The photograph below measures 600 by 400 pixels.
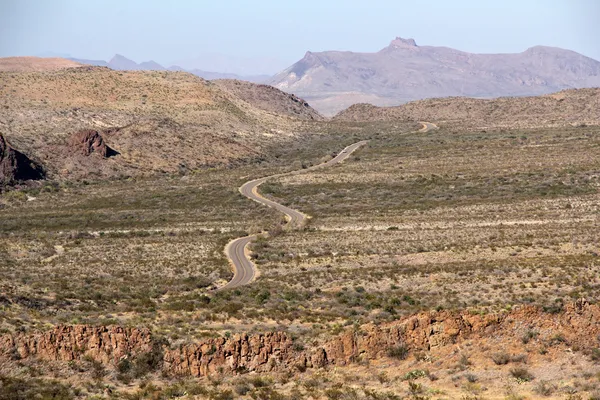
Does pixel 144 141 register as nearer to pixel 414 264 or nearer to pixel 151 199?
pixel 151 199

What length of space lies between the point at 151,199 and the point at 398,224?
29.9 m

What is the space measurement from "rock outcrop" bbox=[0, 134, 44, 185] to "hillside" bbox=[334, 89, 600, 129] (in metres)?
77.3

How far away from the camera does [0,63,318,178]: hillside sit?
103 m

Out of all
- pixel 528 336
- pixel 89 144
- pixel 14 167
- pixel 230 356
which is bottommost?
pixel 230 356

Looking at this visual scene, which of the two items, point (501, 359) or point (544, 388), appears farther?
point (501, 359)

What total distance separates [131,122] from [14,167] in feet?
111

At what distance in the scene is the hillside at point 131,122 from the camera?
10275cm

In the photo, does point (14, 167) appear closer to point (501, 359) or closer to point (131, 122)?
point (131, 122)

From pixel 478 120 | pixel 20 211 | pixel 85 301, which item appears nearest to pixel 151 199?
pixel 20 211

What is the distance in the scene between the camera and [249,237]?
61875mm

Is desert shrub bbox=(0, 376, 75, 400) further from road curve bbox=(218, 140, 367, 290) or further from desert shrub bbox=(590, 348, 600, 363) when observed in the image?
road curve bbox=(218, 140, 367, 290)

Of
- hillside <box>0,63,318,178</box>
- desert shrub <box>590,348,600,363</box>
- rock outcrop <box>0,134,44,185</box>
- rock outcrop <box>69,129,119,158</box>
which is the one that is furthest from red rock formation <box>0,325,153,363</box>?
rock outcrop <box>69,129,119,158</box>


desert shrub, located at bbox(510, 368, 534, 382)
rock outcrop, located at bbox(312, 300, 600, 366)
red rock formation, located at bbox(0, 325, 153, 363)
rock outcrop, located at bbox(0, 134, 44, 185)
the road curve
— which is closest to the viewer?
desert shrub, located at bbox(510, 368, 534, 382)

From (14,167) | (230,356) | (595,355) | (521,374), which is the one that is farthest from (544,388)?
(14,167)
